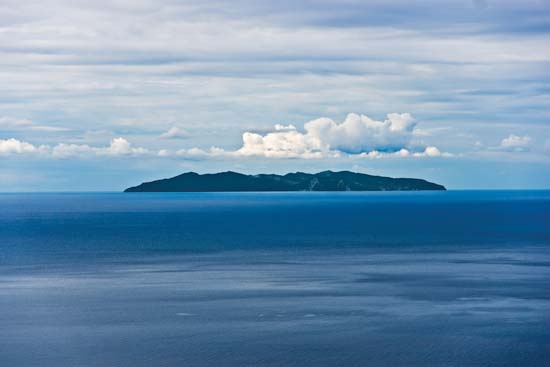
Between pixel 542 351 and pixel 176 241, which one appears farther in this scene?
pixel 176 241

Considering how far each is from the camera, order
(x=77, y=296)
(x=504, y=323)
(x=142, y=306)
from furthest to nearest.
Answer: (x=77, y=296), (x=142, y=306), (x=504, y=323)

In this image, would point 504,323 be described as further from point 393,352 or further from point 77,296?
point 77,296

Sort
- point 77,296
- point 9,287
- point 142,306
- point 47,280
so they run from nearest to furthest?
point 142,306 < point 77,296 < point 9,287 < point 47,280

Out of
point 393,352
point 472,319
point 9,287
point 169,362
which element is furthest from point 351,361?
point 9,287

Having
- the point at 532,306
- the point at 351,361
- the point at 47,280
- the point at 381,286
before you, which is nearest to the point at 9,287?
the point at 47,280

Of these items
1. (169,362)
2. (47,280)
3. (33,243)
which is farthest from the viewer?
(33,243)

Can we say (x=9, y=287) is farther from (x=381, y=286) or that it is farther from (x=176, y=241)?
(x=176, y=241)

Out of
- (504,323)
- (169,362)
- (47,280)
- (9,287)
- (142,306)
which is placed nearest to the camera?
(169,362)

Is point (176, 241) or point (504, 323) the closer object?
point (504, 323)

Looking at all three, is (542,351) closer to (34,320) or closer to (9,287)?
(34,320)
